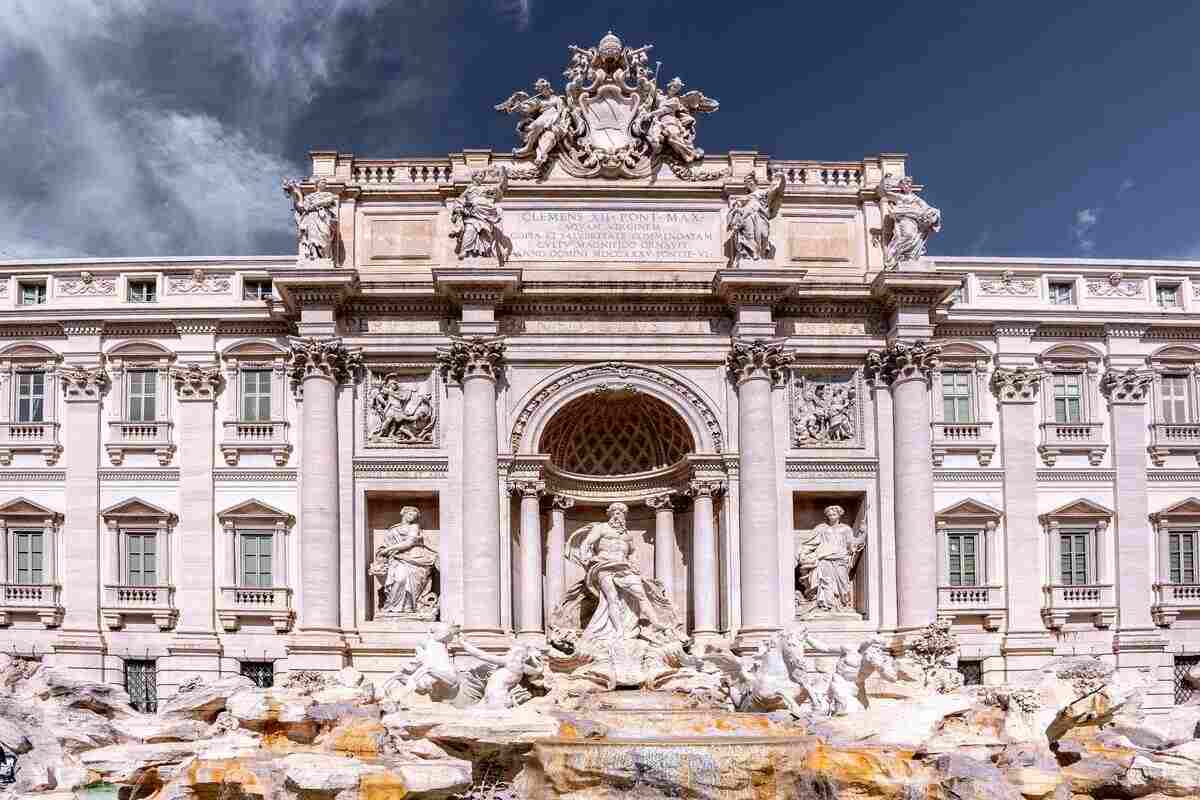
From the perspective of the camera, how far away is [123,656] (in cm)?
2864

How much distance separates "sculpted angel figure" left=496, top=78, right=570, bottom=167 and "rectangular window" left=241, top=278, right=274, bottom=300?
23.5ft

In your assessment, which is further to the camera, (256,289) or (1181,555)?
(256,289)

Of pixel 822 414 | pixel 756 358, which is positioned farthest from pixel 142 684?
pixel 822 414

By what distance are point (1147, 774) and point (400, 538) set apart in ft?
54.6

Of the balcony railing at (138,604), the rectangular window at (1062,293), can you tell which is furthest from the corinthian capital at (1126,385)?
the balcony railing at (138,604)

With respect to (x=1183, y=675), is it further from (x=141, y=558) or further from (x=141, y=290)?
(x=141, y=290)

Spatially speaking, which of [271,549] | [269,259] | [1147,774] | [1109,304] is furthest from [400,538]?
[1109,304]

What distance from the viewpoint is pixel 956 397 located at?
30234mm

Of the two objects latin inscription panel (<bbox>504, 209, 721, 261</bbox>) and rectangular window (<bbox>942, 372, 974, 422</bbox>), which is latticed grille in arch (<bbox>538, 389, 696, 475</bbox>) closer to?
latin inscription panel (<bbox>504, 209, 721, 261</bbox>)

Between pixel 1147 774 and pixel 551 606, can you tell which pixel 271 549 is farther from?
pixel 1147 774

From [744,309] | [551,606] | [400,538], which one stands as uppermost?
[744,309]

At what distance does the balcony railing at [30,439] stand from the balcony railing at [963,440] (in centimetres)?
2192

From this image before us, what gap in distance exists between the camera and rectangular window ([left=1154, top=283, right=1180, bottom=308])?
103 ft

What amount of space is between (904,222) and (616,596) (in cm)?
1147
